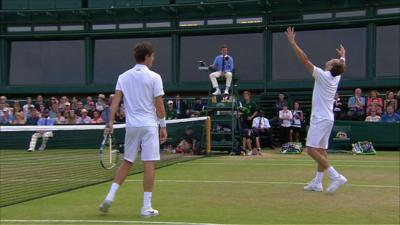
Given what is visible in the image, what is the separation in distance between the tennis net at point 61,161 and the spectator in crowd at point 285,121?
12.1 feet

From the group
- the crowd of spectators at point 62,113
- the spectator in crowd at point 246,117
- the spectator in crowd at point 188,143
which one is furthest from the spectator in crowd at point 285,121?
the crowd of spectators at point 62,113

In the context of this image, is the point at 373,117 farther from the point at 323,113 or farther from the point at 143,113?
the point at 143,113

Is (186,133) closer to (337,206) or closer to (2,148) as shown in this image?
(2,148)

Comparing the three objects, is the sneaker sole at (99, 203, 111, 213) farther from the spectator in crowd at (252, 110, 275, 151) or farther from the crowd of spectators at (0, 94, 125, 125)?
the crowd of spectators at (0, 94, 125, 125)

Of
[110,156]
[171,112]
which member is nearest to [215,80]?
[171,112]

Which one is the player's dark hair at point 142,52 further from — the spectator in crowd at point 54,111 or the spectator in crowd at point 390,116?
the spectator in crowd at point 54,111

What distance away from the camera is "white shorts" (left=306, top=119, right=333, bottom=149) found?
827cm

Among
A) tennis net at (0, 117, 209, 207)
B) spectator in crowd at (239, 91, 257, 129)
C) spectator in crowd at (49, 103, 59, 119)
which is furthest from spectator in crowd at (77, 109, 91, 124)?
spectator in crowd at (239, 91, 257, 129)

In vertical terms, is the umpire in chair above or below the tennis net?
above

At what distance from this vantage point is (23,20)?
2533cm

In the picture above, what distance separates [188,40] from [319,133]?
1658cm

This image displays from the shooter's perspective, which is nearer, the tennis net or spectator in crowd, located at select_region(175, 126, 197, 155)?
the tennis net

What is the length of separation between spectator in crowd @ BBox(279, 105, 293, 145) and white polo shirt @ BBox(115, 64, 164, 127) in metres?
13.0

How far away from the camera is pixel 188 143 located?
16297 millimetres
